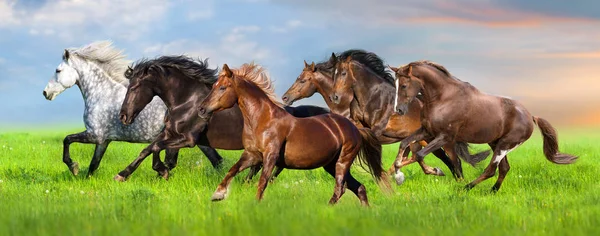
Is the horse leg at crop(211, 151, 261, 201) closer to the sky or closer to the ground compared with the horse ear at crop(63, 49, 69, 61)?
closer to the ground

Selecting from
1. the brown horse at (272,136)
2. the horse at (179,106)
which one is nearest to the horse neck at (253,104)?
the brown horse at (272,136)

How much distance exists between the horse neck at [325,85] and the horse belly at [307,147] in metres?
4.94

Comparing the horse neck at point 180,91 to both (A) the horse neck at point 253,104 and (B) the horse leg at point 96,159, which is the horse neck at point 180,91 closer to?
(B) the horse leg at point 96,159

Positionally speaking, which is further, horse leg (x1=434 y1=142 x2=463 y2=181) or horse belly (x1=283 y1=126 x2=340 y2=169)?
horse leg (x1=434 y1=142 x2=463 y2=181)

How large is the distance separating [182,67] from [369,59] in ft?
11.1

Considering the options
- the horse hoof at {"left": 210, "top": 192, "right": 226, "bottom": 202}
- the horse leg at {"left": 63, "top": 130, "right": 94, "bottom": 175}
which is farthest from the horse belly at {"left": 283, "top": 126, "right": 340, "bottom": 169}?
the horse leg at {"left": 63, "top": 130, "right": 94, "bottom": 175}

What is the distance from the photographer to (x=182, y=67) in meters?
11.2

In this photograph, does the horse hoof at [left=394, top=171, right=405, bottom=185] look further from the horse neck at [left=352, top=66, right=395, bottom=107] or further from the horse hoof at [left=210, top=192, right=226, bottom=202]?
the horse hoof at [left=210, top=192, right=226, bottom=202]

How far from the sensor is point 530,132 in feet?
37.6

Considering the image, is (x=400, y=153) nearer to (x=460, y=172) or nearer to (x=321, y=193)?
(x=460, y=172)

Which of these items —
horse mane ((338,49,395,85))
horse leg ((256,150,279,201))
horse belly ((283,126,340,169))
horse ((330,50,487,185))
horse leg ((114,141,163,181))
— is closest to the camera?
horse leg ((256,150,279,201))

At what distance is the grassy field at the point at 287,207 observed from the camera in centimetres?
585

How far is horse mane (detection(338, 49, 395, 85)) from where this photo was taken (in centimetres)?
1251

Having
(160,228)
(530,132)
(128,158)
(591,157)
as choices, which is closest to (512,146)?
(530,132)
